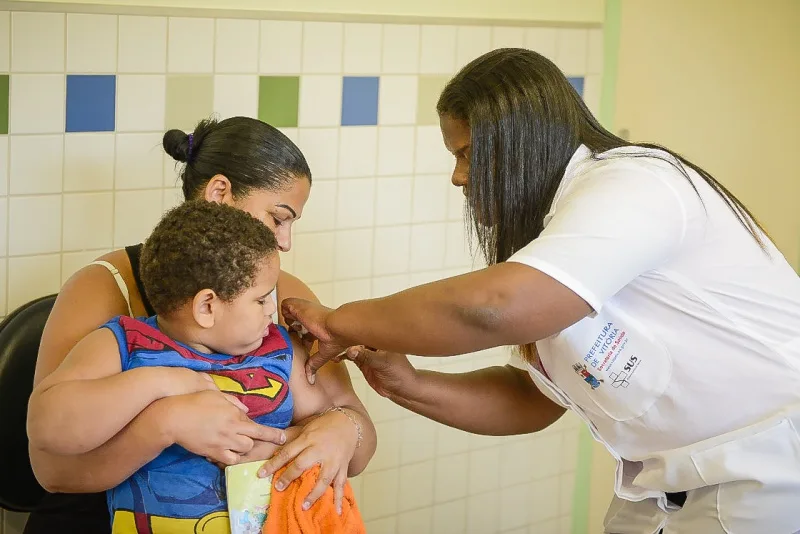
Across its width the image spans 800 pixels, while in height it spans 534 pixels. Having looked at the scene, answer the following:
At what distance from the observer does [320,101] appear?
8.64 feet

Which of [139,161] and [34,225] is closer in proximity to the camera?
[34,225]

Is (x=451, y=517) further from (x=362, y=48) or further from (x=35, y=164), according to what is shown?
(x=35, y=164)

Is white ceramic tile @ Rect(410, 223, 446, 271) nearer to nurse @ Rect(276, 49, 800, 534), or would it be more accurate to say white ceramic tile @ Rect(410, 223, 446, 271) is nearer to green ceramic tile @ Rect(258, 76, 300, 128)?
green ceramic tile @ Rect(258, 76, 300, 128)

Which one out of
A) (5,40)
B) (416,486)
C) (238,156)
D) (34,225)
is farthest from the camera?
(416,486)

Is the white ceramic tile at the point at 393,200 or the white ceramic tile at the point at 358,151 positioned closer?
the white ceramic tile at the point at 358,151

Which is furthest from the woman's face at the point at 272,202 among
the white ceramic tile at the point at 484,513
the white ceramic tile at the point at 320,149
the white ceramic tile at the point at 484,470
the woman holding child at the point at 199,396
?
the white ceramic tile at the point at 484,513

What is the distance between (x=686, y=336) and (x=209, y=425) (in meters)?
0.78

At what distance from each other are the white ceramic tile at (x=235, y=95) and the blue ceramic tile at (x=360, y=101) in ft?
0.89

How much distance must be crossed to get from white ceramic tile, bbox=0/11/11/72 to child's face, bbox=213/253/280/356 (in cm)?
92

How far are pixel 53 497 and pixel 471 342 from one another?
100 centimetres

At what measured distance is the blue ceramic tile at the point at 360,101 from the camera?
106 inches

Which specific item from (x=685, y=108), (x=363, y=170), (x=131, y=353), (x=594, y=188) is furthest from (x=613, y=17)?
(x=131, y=353)

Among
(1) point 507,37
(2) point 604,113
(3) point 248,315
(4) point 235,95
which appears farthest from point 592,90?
(3) point 248,315

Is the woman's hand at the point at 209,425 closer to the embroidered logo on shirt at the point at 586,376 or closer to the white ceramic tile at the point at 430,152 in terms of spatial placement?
the embroidered logo on shirt at the point at 586,376
